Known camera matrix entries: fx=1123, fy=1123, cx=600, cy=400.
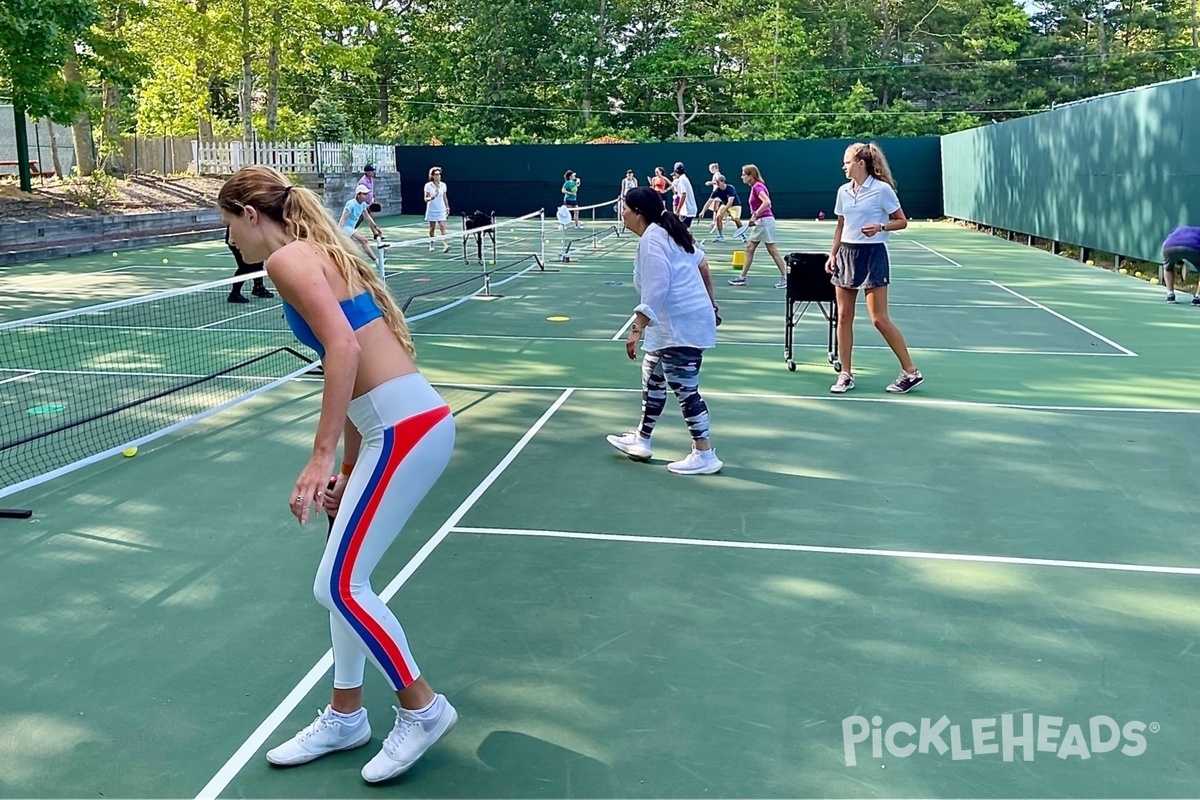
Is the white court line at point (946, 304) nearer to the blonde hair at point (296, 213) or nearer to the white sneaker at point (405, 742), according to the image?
the white sneaker at point (405, 742)

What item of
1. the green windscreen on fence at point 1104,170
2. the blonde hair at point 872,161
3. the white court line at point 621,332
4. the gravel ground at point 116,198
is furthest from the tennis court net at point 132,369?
the gravel ground at point 116,198

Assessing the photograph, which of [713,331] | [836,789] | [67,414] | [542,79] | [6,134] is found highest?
[542,79]

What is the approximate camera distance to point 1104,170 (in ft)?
63.3

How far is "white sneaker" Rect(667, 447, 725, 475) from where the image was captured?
6820 mm

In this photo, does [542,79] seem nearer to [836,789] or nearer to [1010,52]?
[1010,52]

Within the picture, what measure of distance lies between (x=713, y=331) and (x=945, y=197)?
1248 inches

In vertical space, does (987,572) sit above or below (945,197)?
below

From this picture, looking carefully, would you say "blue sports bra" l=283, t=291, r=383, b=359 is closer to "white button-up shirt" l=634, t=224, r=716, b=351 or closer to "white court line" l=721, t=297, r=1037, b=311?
"white button-up shirt" l=634, t=224, r=716, b=351

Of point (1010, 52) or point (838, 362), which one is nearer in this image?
point (838, 362)

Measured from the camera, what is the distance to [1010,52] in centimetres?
5444

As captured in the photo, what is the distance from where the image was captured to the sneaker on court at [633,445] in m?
7.13

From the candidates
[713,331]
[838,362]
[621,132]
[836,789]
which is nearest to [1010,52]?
[621,132]

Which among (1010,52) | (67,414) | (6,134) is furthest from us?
(1010,52)

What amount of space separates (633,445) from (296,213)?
418 centimetres
